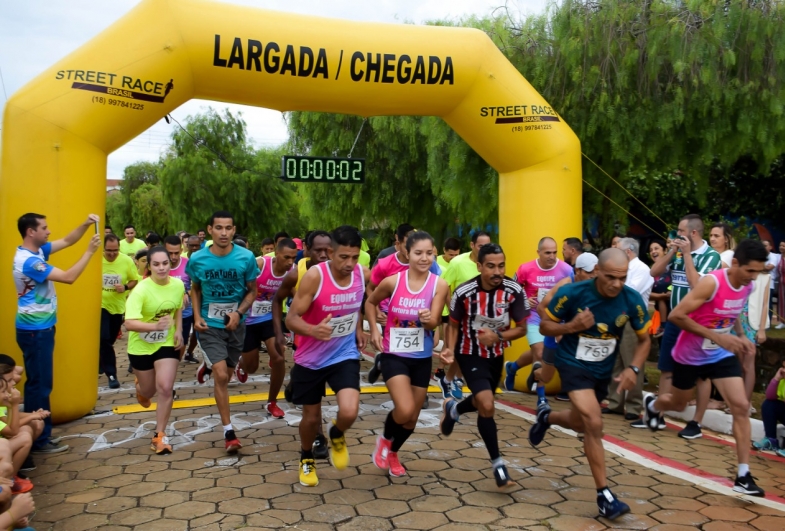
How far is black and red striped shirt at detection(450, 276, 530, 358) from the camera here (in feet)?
17.9

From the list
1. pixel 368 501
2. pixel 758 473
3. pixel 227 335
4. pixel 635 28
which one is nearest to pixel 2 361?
pixel 227 335

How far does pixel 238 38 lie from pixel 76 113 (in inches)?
71.9

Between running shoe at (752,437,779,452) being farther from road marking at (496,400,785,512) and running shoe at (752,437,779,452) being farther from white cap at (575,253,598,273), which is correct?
white cap at (575,253,598,273)

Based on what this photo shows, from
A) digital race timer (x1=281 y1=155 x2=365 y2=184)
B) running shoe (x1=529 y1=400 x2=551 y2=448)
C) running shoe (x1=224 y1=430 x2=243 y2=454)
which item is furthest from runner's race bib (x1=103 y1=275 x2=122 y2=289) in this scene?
running shoe (x1=529 y1=400 x2=551 y2=448)

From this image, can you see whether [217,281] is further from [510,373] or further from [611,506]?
[611,506]

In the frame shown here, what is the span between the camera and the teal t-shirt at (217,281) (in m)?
6.41

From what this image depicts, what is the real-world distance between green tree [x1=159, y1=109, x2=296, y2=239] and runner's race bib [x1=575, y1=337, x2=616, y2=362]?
2428 centimetres

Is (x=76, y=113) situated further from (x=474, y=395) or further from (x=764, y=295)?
(x=764, y=295)

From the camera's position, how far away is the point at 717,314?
17.7 ft

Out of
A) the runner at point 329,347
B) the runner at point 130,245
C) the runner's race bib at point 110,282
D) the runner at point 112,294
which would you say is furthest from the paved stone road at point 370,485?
the runner at point 130,245

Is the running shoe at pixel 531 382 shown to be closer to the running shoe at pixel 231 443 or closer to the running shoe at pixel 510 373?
the running shoe at pixel 510 373

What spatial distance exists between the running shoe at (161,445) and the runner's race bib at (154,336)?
83 centimetres

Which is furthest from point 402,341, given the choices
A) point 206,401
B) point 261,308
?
point 206,401

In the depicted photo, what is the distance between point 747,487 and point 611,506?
122cm
